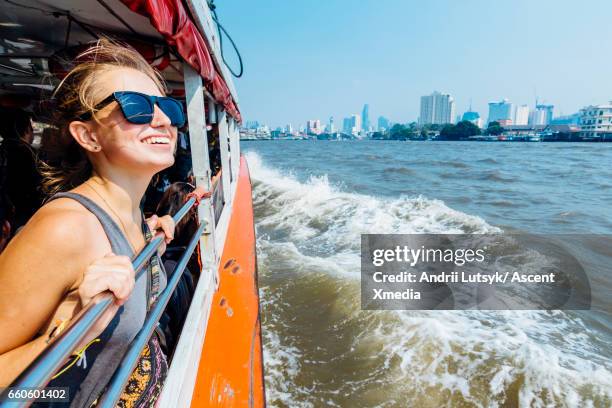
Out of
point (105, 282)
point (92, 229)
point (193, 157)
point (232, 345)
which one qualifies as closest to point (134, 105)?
point (92, 229)

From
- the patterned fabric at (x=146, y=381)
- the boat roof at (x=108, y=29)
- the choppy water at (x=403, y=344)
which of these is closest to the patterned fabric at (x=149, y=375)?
the patterned fabric at (x=146, y=381)

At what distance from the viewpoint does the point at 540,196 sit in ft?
40.2

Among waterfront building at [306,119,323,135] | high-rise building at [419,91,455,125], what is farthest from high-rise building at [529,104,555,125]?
waterfront building at [306,119,323,135]

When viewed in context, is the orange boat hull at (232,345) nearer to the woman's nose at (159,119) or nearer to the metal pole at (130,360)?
the metal pole at (130,360)

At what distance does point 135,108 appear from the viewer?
3.48ft

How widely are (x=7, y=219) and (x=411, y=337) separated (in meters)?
3.98

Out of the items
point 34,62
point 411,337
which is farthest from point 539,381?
point 34,62

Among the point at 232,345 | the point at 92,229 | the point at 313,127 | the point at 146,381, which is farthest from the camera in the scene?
the point at 313,127

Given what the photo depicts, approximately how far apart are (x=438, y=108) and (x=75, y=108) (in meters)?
188

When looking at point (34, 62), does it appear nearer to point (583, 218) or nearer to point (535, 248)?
point (535, 248)

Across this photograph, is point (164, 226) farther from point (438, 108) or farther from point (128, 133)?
point (438, 108)

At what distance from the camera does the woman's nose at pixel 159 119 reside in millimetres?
1136

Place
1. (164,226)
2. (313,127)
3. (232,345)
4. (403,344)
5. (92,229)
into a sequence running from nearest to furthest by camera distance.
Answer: (92,229) → (164,226) → (232,345) → (403,344) → (313,127)

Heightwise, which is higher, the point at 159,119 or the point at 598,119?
the point at 598,119
